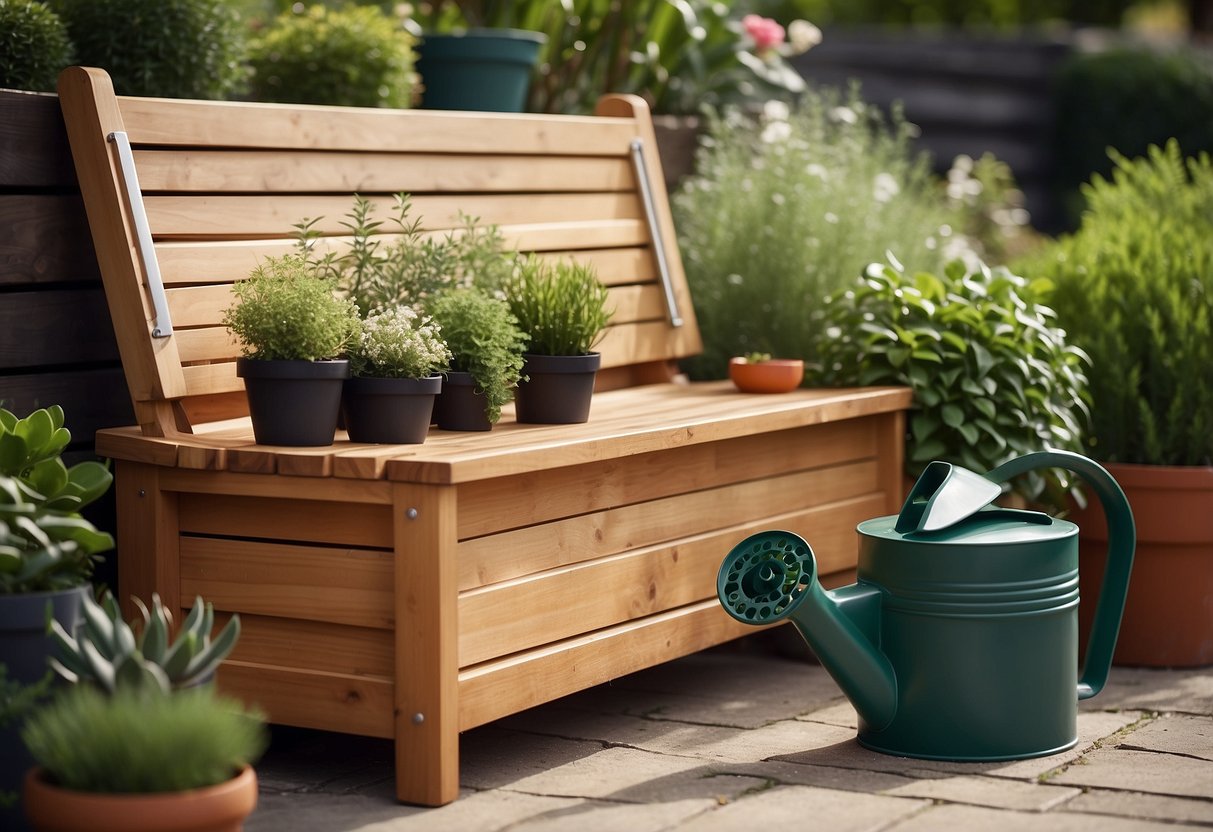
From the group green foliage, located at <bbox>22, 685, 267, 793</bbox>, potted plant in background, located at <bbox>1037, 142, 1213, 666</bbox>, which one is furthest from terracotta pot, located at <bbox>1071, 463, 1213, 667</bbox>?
green foliage, located at <bbox>22, 685, 267, 793</bbox>

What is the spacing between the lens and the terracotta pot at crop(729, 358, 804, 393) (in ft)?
13.8

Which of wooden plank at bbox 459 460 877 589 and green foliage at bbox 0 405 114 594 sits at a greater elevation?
green foliage at bbox 0 405 114 594

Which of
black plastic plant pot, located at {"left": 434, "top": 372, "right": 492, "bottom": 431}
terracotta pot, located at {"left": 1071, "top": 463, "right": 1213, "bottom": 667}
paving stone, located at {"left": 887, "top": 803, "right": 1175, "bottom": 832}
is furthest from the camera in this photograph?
terracotta pot, located at {"left": 1071, "top": 463, "right": 1213, "bottom": 667}

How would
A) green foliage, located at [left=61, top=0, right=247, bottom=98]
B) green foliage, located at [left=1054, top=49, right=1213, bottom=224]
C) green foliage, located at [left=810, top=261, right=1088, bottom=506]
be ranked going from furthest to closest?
green foliage, located at [left=1054, top=49, right=1213, bottom=224] < green foliage, located at [left=810, top=261, right=1088, bottom=506] < green foliage, located at [left=61, top=0, right=247, bottom=98]

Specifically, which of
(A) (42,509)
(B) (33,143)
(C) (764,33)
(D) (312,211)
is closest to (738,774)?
(A) (42,509)

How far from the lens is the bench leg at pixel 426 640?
9.64ft

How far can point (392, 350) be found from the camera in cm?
317

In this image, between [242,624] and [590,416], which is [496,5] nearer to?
[590,416]

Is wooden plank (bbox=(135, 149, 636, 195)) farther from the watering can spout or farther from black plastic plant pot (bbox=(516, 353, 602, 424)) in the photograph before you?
the watering can spout

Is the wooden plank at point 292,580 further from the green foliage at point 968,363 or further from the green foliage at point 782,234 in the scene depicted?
the green foliage at point 782,234

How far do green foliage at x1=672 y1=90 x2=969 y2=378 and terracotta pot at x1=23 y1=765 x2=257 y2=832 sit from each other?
2.69 m

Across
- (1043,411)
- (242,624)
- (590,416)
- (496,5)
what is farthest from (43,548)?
(496,5)

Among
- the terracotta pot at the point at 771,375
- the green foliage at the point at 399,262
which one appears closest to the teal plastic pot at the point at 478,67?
the green foliage at the point at 399,262

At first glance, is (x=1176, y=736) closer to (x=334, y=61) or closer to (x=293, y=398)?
(x=293, y=398)
